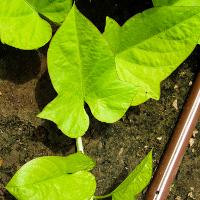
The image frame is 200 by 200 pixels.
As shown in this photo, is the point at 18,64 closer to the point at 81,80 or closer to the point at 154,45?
the point at 81,80

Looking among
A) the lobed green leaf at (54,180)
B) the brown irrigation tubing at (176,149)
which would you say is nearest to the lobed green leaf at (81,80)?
the lobed green leaf at (54,180)

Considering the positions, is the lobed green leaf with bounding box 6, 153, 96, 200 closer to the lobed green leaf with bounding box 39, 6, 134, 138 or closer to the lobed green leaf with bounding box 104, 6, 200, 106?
the lobed green leaf with bounding box 39, 6, 134, 138

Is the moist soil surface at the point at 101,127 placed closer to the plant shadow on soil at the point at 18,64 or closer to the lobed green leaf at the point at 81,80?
the plant shadow on soil at the point at 18,64

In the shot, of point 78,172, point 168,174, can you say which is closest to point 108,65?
point 78,172

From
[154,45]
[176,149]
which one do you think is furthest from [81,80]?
[176,149]

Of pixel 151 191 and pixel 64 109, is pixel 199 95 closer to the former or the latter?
pixel 151 191
